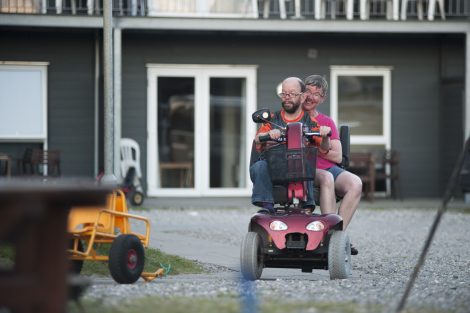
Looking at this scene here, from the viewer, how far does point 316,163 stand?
8656mm

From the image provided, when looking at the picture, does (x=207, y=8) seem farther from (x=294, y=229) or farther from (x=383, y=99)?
(x=294, y=229)

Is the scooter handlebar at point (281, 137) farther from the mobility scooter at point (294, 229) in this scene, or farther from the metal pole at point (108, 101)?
the metal pole at point (108, 101)

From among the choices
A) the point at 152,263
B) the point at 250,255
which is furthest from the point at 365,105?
the point at 250,255

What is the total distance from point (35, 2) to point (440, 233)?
9.03 meters

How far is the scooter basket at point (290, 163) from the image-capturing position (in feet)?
27.6

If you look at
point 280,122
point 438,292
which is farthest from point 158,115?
point 438,292

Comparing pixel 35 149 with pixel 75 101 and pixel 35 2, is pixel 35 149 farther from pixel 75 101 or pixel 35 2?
pixel 35 2

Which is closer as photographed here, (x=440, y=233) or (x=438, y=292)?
(x=438, y=292)

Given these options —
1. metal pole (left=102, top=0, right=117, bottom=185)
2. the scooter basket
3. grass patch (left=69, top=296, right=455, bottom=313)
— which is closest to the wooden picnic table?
grass patch (left=69, top=296, right=455, bottom=313)

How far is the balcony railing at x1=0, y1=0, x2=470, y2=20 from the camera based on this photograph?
19.8 meters

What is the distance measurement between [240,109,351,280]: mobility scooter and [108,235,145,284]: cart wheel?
2.72ft

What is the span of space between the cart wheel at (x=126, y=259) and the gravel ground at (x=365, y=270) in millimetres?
137

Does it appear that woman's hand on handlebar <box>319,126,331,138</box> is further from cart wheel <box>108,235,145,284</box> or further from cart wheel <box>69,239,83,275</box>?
cart wheel <box>69,239,83,275</box>

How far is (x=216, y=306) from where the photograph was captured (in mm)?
6363
